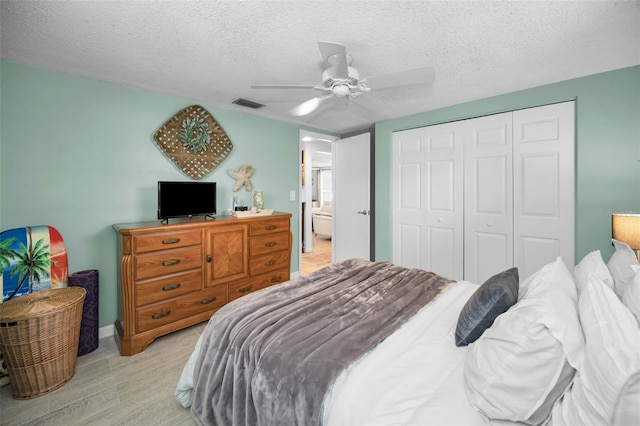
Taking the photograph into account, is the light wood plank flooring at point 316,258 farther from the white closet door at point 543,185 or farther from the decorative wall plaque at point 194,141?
the white closet door at point 543,185

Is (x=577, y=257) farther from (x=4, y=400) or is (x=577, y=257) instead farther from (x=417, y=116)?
(x=4, y=400)

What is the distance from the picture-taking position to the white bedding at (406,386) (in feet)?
3.00

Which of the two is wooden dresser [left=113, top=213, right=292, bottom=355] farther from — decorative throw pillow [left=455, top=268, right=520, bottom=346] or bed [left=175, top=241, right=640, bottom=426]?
decorative throw pillow [left=455, top=268, right=520, bottom=346]

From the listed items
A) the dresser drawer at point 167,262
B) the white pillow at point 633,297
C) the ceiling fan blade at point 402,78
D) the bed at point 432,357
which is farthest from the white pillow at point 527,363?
the dresser drawer at point 167,262

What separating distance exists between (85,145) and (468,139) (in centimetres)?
390

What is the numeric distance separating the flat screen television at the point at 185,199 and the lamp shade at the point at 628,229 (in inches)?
129

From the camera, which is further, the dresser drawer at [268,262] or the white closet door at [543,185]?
the dresser drawer at [268,262]

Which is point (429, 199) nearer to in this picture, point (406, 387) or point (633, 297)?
point (633, 297)

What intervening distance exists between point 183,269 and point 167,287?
194mm

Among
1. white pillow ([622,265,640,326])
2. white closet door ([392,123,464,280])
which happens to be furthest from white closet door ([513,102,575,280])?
white pillow ([622,265,640,326])

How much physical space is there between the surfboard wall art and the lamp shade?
401 cm

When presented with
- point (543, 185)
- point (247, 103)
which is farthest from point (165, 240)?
point (543, 185)

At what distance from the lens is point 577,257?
8.50 feet

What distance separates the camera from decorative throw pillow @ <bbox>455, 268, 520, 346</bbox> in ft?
3.84
